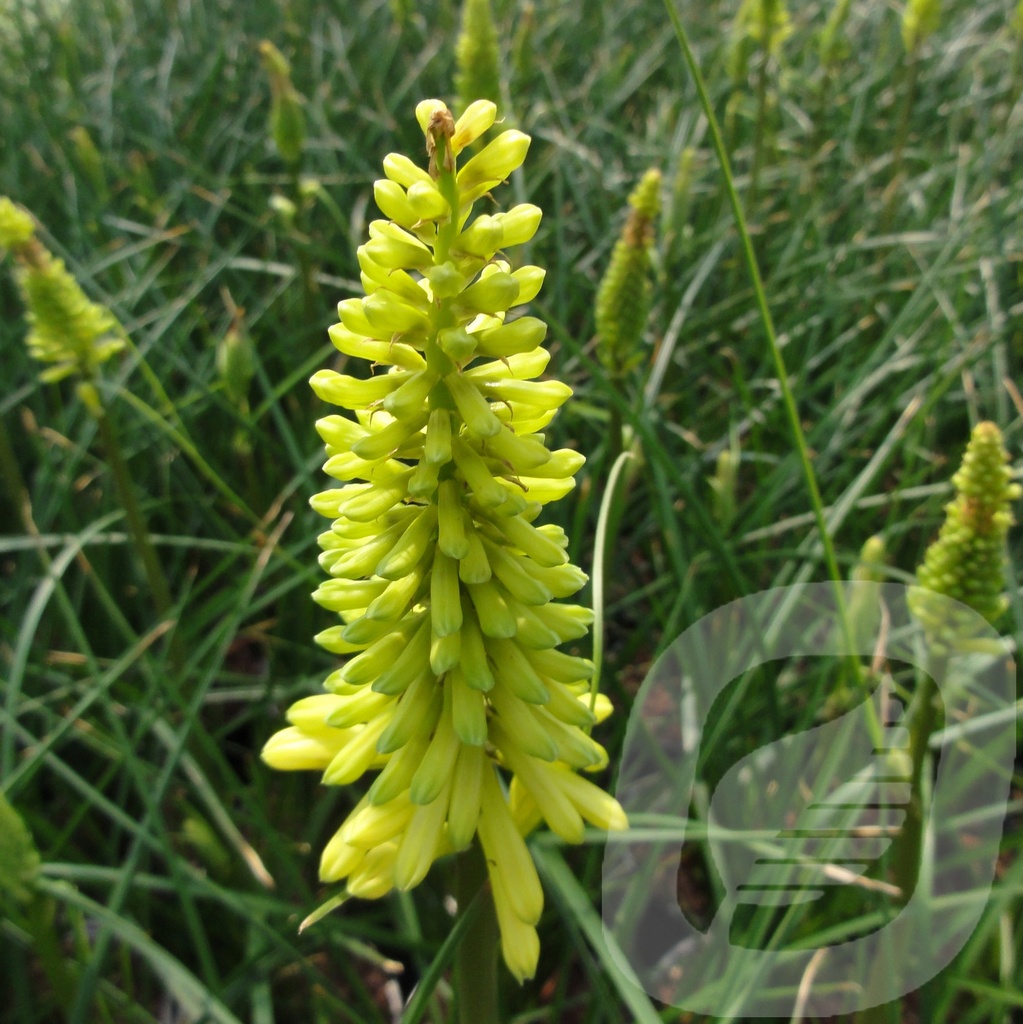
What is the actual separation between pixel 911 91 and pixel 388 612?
4.12m

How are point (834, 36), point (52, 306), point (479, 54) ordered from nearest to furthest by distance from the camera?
point (52, 306)
point (479, 54)
point (834, 36)

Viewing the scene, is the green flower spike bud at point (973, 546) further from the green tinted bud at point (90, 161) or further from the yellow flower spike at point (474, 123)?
the green tinted bud at point (90, 161)

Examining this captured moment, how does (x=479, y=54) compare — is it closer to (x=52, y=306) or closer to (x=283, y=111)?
(x=283, y=111)

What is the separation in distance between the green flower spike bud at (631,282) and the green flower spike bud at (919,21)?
2524mm

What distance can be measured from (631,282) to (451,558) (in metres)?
1.31

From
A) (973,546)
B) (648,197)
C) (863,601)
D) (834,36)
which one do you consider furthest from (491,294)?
(834,36)

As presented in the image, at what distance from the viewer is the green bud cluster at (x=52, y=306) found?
230cm

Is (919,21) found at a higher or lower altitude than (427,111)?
higher

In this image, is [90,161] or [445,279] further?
[90,161]

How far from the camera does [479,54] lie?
3.19 meters

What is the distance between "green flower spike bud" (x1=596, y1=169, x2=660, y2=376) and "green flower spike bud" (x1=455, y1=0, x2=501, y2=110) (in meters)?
1.13

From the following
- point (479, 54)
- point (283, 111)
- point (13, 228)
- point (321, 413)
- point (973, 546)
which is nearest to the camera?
point (973, 546)

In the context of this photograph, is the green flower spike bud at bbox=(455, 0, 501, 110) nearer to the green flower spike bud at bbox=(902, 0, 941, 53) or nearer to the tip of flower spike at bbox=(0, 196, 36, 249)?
the tip of flower spike at bbox=(0, 196, 36, 249)

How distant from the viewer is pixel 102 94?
5.25m
